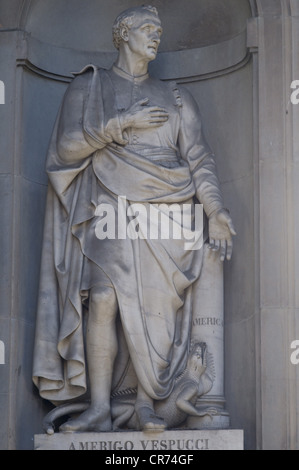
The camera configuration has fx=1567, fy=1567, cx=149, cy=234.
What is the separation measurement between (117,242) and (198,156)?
104 cm

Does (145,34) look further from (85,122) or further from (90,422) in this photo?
(90,422)

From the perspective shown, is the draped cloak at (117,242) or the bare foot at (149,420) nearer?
the bare foot at (149,420)

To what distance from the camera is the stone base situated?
1136cm

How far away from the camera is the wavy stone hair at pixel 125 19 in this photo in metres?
12.4

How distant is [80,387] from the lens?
11.9 metres

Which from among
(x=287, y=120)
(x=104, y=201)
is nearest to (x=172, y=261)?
(x=104, y=201)

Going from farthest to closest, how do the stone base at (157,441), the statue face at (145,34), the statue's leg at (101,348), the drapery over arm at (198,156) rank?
1. the statue face at (145,34)
2. the drapery over arm at (198,156)
3. the statue's leg at (101,348)
4. the stone base at (157,441)

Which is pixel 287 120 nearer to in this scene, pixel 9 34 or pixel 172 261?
pixel 172 261

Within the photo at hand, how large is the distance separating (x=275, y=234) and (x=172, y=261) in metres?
0.82

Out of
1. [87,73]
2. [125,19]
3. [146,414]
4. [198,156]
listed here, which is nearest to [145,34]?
[125,19]

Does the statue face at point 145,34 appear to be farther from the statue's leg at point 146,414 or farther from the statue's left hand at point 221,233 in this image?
the statue's leg at point 146,414

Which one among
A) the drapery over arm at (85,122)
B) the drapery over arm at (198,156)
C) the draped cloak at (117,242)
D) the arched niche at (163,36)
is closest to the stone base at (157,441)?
the draped cloak at (117,242)

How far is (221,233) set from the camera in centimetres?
1206

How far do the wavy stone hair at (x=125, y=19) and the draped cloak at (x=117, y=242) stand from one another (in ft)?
0.98
